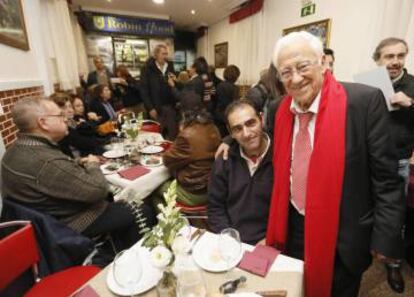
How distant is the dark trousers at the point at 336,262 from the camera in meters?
1.13

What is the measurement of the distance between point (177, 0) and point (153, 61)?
2.31 m

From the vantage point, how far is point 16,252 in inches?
46.6

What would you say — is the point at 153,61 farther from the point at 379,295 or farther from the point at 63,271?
the point at 379,295

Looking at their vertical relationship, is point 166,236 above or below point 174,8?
below

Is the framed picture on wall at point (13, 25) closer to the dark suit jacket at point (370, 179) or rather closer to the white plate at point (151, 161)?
the white plate at point (151, 161)

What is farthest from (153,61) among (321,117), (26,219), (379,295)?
(379,295)

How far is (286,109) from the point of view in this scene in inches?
47.6

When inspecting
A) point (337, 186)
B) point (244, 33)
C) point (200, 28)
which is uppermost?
point (200, 28)

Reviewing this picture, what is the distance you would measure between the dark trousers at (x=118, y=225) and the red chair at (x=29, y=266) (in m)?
0.29

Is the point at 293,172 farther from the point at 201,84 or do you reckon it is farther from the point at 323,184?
the point at 201,84

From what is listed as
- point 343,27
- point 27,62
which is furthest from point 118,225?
point 343,27

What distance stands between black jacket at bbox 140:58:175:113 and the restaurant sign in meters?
3.52

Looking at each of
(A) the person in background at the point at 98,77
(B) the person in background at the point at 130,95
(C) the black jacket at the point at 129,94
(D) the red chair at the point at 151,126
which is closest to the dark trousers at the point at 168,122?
(D) the red chair at the point at 151,126

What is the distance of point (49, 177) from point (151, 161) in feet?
2.96
